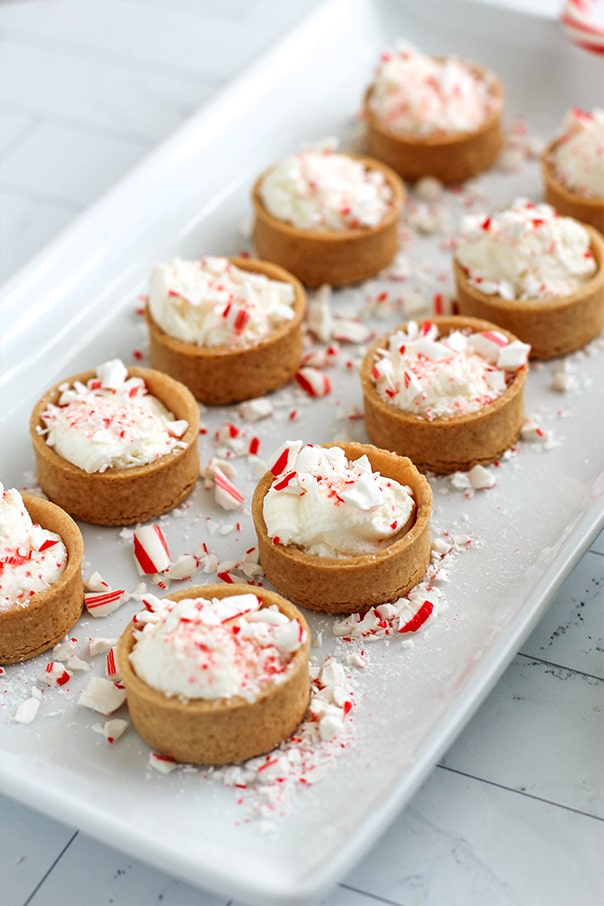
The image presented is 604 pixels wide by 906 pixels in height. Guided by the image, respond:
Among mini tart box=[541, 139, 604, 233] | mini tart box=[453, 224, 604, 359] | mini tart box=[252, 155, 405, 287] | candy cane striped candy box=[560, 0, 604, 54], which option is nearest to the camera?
mini tart box=[453, 224, 604, 359]

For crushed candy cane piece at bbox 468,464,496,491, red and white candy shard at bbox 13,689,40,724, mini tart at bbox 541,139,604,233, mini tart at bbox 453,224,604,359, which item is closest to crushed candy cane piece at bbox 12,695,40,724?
red and white candy shard at bbox 13,689,40,724

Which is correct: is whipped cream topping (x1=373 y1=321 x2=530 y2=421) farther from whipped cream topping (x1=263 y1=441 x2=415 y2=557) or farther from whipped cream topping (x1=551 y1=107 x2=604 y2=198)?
whipped cream topping (x1=551 y1=107 x2=604 y2=198)

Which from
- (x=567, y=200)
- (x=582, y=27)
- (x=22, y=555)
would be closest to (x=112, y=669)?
(x=22, y=555)

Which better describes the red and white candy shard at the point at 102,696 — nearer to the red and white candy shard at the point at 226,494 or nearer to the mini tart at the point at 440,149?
the red and white candy shard at the point at 226,494

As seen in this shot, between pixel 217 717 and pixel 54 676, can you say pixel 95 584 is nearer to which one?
pixel 54 676

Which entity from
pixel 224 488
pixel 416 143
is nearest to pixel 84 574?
pixel 224 488

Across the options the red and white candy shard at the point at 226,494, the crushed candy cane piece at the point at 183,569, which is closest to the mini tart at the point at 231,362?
the red and white candy shard at the point at 226,494
